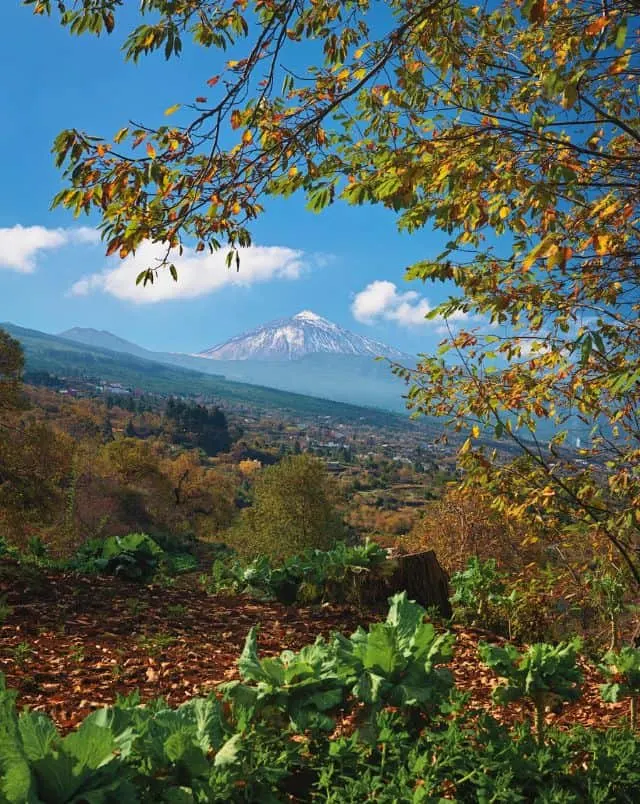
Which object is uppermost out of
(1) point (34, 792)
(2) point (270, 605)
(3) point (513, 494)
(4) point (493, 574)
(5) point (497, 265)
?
(5) point (497, 265)

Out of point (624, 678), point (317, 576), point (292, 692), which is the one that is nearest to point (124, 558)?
point (317, 576)

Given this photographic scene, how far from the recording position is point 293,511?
2514 centimetres

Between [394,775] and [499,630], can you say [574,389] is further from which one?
[499,630]

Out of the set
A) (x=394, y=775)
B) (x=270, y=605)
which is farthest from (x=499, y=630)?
(x=394, y=775)

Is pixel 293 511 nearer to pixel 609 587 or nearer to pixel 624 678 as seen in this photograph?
pixel 609 587

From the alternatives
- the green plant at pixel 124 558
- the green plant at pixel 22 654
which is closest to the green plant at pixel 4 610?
the green plant at pixel 22 654

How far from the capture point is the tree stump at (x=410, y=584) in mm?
8047

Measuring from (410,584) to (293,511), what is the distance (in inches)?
682

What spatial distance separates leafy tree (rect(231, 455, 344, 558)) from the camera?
80.3 feet

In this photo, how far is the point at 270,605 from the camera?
26.5ft

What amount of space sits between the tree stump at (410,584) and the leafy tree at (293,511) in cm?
1587

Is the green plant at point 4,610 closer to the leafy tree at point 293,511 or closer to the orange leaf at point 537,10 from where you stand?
the orange leaf at point 537,10

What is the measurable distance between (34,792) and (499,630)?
665cm

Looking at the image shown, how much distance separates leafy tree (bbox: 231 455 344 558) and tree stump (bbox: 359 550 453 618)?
15865 millimetres
